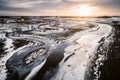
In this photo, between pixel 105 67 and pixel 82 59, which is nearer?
pixel 105 67

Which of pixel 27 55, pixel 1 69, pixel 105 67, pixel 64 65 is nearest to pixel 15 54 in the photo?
pixel 27 55

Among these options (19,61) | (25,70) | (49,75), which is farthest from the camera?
(19,61)

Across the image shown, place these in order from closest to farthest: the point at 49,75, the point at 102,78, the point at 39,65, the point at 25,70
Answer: the point at 102,78 < the point at 49,75 < the point at 25,70 < the point at 39,65

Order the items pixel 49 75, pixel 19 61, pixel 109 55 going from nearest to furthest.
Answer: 1. pixel 49 75
2. pixel 19 61
3. pixel 109 55

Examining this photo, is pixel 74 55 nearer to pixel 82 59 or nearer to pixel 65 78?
pixel 82 59

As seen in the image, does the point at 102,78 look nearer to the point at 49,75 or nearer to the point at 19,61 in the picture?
the point at 49,75

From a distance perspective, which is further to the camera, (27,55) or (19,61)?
(27,55)

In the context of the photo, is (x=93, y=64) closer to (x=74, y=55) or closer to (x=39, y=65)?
(x=74, y=55)

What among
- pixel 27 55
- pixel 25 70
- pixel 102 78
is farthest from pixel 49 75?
pixel 27 55

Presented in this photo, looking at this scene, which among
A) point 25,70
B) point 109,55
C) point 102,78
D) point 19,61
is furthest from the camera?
point 109,55
